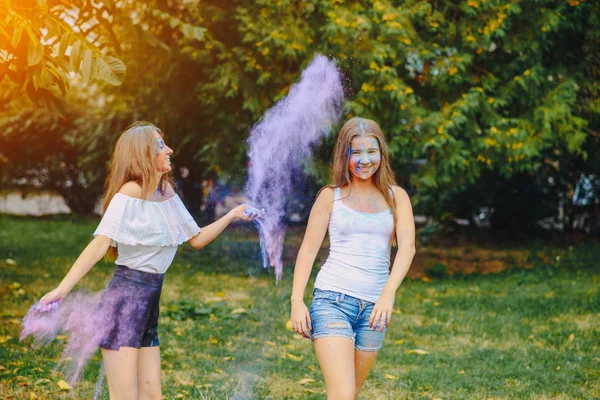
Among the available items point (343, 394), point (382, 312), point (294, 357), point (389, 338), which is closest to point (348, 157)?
point (382, 312)

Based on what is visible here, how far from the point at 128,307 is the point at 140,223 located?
405mm

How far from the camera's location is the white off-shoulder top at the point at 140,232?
357 centimetres

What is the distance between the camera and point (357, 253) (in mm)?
3619

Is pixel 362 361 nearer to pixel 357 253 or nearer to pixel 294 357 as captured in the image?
pixel 357 253

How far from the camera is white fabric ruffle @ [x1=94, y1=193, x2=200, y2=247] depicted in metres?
3.56

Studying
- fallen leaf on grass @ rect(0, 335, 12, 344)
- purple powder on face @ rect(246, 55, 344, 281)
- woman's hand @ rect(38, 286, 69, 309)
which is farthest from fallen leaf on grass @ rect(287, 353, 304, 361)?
woman's hand @ rect(38, 286, 69, 309)

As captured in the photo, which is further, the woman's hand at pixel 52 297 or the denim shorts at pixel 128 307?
the denim shorts at pixel 128 307

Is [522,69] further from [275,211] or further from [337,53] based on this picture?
[275,211]

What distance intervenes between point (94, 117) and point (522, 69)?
1344 centimetres

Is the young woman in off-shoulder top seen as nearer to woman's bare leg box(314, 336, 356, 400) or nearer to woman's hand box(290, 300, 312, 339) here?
woman's hand box(290, 300, 312, 339)

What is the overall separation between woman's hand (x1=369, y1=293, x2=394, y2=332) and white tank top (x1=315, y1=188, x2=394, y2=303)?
4.5 inches

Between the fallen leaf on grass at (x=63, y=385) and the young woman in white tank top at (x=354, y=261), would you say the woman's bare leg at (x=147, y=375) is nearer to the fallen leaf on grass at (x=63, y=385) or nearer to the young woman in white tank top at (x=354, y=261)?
the young woman in white tank top at (x=354, y=261)

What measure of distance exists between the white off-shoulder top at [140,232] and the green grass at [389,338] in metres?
1.72

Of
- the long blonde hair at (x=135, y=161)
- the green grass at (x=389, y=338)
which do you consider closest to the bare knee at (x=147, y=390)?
the long blonde hair at (x=135, y=161)
